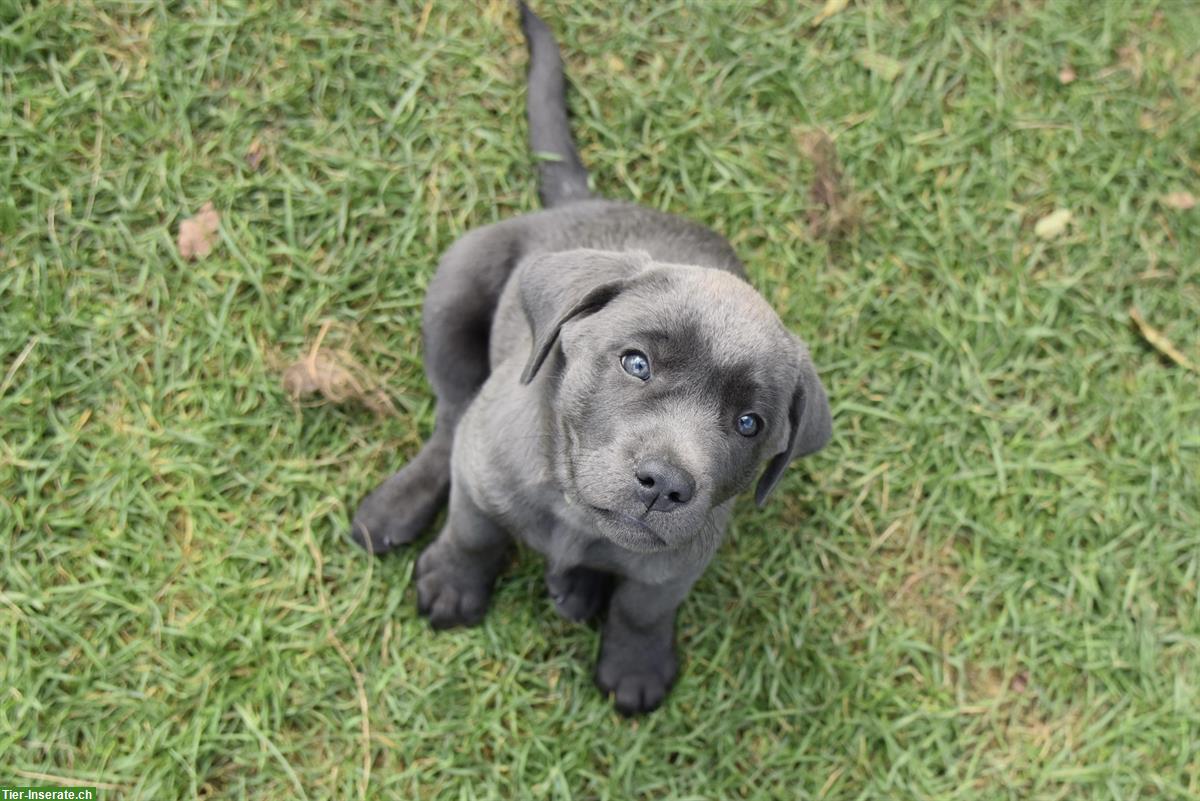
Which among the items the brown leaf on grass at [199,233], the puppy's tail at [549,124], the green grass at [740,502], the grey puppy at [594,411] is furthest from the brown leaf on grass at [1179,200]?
the brown leaf on grass at [199,233]

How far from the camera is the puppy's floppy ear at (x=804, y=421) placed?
310 cm

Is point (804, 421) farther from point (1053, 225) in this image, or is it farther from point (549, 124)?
point (1053, 225)

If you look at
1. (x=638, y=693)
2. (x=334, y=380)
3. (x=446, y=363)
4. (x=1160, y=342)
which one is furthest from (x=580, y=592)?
(x=1160, y=342)

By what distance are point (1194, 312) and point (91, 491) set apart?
192 inches

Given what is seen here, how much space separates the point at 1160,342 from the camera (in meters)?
4.79

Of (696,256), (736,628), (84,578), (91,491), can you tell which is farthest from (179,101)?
(736,628)

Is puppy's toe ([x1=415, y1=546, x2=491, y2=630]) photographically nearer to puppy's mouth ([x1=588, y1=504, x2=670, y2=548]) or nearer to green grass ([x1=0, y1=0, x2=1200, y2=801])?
green grass ([x1=0, y1=0, x2=1200, y2=801])

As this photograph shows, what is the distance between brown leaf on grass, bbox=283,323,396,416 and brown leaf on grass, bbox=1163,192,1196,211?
12.2 ft

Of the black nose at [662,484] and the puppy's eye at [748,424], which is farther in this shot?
the puppy's eye at [748,424]

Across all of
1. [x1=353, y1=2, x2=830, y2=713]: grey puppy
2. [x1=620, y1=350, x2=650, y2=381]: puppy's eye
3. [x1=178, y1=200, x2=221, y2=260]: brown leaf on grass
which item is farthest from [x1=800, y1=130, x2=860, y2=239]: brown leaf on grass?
[x1=178, y1=200, x2=221, y2=260]: brown leaf on grass

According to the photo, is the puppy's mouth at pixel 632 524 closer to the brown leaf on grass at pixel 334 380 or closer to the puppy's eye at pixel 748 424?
the puppy's eye at pixel 748 424

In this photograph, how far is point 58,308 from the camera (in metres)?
4.19

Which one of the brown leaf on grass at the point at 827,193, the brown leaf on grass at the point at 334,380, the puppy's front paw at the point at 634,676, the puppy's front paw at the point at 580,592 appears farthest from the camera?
the brown leaf on grass at the point at 827,193

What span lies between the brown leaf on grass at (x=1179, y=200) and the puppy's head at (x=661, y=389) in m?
2.91
